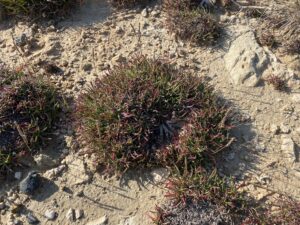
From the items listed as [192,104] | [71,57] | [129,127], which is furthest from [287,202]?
[71,57]

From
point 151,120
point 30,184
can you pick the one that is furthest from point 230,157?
point 30,184

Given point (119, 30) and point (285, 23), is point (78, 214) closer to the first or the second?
point (119, 30)

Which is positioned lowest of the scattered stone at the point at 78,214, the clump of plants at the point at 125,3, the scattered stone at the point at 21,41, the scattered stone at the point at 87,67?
the scattered stone at the point at 78,214

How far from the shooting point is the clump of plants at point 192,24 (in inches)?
253

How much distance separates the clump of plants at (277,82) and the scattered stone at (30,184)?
3114 millimetres

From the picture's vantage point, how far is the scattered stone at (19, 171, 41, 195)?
5.34 metres

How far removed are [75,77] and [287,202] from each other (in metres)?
3.11

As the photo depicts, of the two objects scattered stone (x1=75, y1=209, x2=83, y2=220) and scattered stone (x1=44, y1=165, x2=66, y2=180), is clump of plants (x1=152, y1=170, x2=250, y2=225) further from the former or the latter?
scattered stone (x1=44, y1=165, x2=66, y2=180)

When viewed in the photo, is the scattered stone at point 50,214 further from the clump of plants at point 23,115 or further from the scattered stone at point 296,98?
the scattered stone at point 296,98

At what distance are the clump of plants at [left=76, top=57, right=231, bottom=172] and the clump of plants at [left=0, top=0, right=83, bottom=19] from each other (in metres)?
1.70

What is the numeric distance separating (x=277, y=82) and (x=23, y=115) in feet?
10.4

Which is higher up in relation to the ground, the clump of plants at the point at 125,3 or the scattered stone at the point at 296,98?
the clump of plants at the point at 125,3

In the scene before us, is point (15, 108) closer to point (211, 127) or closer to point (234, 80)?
point (211, 127)

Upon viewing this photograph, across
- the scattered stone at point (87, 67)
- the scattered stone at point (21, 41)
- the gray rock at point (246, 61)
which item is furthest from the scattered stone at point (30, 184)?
the gray rock at point (246, 61)
